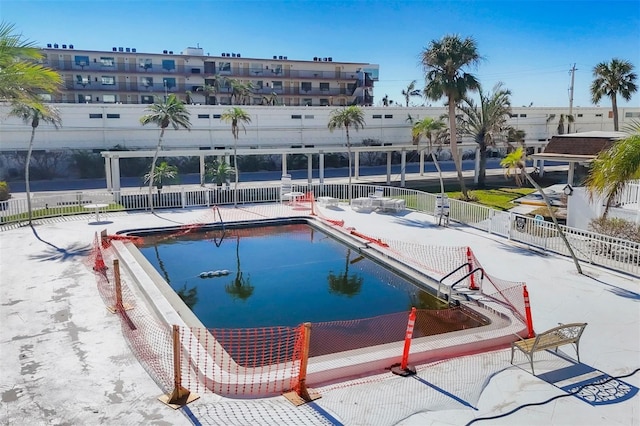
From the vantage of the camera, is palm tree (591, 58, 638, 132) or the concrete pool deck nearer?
the concrete pool deck

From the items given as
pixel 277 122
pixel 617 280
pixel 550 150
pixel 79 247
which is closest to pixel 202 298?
pixel 79 247

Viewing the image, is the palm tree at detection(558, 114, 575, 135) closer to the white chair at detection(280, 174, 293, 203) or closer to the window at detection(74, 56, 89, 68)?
the white chair at detection(280, 174, 293, 203)

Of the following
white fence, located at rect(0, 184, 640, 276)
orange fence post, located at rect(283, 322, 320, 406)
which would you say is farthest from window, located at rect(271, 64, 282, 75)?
orange fence post, located at rect(283, 322, 320, 406)

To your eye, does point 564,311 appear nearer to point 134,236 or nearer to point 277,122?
point 134,236

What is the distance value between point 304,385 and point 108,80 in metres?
53.6

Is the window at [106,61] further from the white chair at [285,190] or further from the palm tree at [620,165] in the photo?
the palm tree at [620,165]

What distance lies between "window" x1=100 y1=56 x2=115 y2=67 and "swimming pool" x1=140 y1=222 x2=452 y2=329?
42.1m

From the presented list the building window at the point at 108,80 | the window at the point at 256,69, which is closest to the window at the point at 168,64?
the building window at the point at 108,80

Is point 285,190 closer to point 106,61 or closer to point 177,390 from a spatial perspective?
point 177,390

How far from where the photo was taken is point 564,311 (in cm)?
993

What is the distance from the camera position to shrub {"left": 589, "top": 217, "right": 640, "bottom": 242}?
45.7 feet

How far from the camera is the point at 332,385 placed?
7293mm

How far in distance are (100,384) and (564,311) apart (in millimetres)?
8397

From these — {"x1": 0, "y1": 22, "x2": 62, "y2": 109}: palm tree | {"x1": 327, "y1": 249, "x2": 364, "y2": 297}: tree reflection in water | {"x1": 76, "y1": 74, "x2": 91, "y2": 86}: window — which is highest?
{"x1": 76, "y1": 74, "x2": 91, "y2": 86}: window
